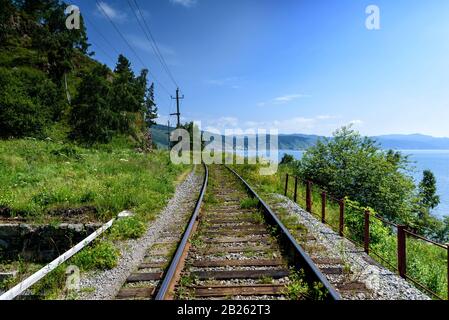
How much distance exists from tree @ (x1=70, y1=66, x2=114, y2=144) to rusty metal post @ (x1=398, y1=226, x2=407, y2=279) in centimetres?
3245

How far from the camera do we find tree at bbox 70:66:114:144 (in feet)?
106

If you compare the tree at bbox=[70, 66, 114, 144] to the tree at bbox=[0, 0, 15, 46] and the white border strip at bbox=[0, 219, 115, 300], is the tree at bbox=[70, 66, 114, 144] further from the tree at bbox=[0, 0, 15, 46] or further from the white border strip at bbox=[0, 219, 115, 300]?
the tree at bbox=[0, 0, 15, 46]

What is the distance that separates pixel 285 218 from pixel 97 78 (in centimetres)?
3050

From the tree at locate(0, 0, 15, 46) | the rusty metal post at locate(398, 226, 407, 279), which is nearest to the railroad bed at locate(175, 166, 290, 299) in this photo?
the rusty metal post at locate(398, 226, 407, 279)

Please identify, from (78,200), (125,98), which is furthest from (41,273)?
(125,98)

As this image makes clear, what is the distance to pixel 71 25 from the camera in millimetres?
51156

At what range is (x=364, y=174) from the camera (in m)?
14.0

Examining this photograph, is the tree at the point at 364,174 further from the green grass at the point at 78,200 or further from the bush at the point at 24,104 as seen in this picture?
the bush at the point at 24,104

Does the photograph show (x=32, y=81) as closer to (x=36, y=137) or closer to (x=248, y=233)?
(x=36, y=137)

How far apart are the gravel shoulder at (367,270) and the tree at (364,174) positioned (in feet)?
24.2

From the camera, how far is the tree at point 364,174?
1335cm
